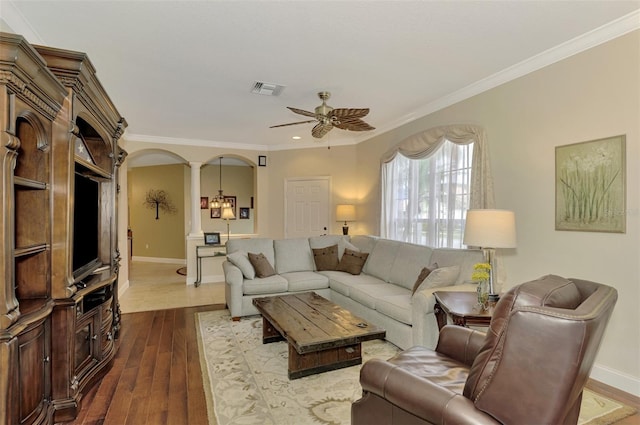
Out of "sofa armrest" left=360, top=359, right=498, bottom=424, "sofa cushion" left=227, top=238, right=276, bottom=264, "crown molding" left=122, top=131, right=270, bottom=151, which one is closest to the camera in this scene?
"sofa armrest" left=360, top=359, right=498, bottom=424

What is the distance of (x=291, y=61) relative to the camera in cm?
301

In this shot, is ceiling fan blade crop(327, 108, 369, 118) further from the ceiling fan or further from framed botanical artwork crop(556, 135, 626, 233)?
framed botanical artwork crop(556, 135, 626, 233)

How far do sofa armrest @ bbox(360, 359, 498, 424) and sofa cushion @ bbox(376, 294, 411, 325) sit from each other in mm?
1490

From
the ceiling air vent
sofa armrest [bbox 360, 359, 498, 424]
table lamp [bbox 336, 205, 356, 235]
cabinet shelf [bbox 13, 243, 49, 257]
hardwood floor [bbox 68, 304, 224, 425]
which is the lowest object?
hardwood floor [bbox 68, 304, 224, 425]

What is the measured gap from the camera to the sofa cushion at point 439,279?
302cm

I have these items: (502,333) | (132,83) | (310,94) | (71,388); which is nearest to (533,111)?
(310,94)

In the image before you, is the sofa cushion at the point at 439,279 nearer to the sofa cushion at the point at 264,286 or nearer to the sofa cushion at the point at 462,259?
the sofa cushion at the point at 462,259

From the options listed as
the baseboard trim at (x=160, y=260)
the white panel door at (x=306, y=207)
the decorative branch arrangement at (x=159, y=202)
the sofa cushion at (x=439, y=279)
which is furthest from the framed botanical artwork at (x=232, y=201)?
the sofa cushion at (x=439, y=279)

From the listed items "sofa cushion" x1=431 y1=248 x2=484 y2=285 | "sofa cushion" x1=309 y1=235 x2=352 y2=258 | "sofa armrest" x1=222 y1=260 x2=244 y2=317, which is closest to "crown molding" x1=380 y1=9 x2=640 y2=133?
"sofa cushion" x1=431 y1=248 x2=484 y2=285

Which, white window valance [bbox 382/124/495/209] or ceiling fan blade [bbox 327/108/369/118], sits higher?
ceiling fan blade [bbox 327/108/369/118]

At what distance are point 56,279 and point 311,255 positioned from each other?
337cm

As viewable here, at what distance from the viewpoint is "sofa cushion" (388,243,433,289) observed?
3770 mm

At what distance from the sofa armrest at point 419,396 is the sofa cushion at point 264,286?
2.73 metres

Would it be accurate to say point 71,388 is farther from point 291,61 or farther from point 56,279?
point 291,61
